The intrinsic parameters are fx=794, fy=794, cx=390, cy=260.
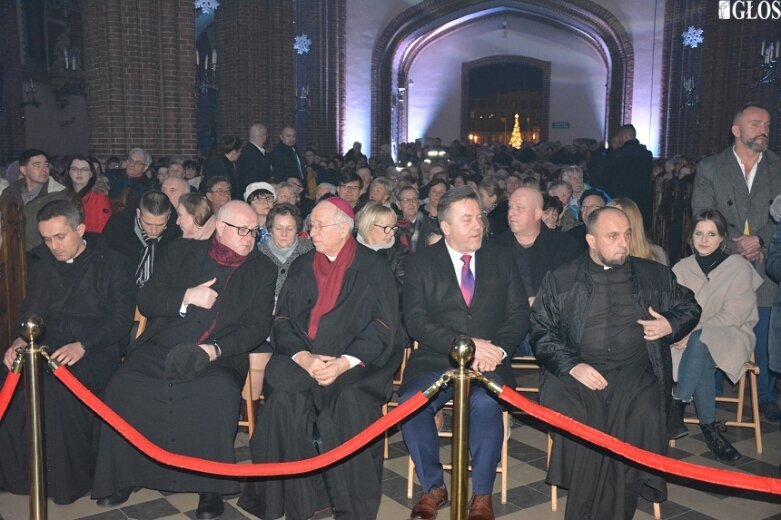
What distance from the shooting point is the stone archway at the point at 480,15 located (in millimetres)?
25219

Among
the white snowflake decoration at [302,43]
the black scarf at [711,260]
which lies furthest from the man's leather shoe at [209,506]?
the white snowflake decoration at [302,43]

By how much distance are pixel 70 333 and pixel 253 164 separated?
18.6 feet

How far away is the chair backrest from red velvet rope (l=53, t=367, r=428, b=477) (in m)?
1.93

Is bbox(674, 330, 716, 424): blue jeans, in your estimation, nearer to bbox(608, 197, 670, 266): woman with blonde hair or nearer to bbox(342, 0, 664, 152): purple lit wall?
bbox(608, 197, 670, 266): woman with blonde hair

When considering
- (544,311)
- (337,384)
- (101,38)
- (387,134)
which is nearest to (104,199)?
(101,38)

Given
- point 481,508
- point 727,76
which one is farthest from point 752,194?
point 727,76

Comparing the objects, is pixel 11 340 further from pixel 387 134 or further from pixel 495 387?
pixel 387 134

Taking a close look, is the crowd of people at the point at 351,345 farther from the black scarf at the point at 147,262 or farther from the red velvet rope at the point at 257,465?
the red velvet rope at the point at 257,465

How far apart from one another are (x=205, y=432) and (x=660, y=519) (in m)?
2.68

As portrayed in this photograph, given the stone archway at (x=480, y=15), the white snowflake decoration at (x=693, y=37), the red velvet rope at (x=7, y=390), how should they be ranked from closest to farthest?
the red velvet rope at (x=7, y=390), the white snowflake decoration at (x=693, y=37), the stone archway at (x=480, y=15)

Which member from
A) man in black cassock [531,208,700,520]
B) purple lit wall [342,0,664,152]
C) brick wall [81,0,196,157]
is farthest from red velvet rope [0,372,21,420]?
purple lit wall [342,0,664,152]

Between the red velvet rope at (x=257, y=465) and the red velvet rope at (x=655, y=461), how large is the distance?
0.52 m

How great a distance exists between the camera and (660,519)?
177 inches

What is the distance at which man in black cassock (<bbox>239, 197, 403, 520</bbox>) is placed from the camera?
451 cm
